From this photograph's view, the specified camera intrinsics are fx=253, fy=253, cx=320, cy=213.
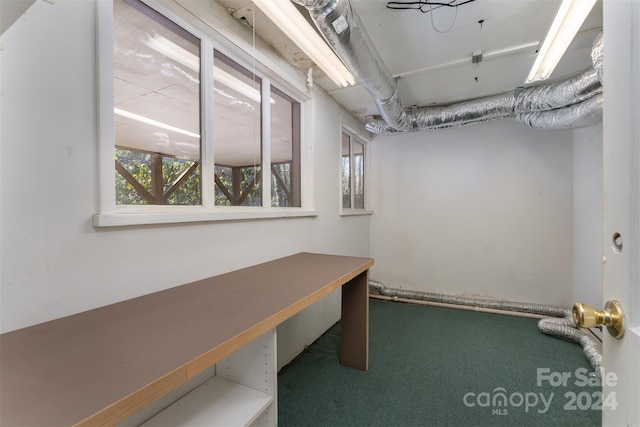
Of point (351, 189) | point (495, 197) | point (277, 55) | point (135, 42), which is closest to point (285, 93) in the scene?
point (277, 55)

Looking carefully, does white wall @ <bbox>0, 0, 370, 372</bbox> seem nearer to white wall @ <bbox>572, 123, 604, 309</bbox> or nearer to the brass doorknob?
the brass doorknob

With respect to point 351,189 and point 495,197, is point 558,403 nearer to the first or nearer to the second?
point 495,197

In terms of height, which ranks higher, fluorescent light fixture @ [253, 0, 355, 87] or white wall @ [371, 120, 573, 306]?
fluorescent light fixture @ [253, 0, 355, 87]

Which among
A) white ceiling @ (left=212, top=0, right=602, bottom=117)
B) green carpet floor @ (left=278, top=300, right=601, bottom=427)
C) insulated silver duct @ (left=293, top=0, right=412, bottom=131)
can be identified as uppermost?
white ceiling @ (left=212, top=0, right=602, bottom=117)

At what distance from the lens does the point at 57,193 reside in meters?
0.85

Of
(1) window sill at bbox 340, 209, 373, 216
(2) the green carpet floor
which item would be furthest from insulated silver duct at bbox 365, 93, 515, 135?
(2) the green carpet floor

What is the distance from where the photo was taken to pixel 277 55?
6.17 ft

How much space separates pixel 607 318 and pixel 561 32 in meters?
1.66

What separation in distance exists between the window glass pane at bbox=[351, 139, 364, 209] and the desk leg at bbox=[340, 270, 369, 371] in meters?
1.75

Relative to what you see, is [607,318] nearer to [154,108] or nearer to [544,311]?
[154,108]

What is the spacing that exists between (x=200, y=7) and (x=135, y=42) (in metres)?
0.38

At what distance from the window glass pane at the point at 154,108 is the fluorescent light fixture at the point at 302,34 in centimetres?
53

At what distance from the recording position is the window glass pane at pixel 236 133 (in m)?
1.63

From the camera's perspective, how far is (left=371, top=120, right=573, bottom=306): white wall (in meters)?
2.93
